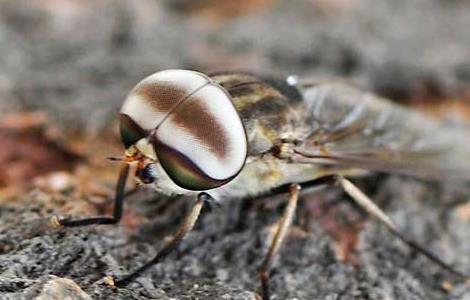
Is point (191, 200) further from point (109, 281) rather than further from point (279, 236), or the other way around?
point (109, 281)

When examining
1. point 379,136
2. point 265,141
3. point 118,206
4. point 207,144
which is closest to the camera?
point 207,144

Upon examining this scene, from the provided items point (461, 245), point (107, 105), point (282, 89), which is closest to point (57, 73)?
point (107, 105)

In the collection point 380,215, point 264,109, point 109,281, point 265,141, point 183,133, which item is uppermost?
point 183,133

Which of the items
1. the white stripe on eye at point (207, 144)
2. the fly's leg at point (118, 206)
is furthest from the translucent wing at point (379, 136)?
the fly's leg at point (118, 206)

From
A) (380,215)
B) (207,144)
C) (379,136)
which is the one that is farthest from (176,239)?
(379,136)

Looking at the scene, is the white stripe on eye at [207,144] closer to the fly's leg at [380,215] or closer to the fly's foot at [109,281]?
the fly's foot at [109,281]

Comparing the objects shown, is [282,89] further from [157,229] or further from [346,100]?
[157,229]

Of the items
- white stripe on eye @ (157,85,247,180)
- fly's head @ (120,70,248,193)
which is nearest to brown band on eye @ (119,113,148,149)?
fly's head @ (120,70,248,193)
